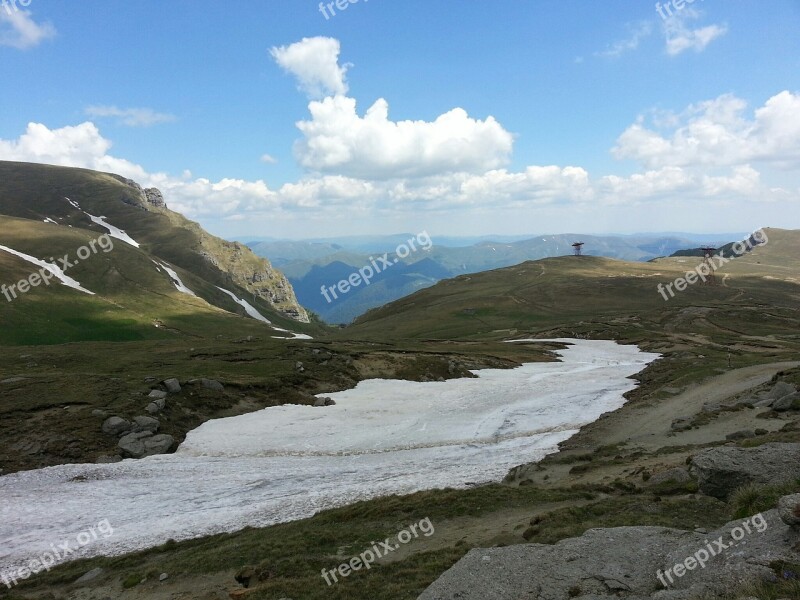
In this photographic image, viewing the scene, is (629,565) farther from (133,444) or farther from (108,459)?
(133,444)

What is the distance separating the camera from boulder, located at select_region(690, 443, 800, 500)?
699 inches

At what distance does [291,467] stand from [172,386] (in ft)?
72.6

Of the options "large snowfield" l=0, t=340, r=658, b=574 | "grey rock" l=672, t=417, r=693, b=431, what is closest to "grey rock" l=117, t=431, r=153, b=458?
"large snowfield" l=0, t=340, r=658, b=574

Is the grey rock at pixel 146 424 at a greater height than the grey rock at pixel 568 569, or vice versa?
the grey rock at pixel 568 569

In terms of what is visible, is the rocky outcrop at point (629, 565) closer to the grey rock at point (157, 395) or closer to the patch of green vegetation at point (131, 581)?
the patch of green vegetation at point (131, 581)

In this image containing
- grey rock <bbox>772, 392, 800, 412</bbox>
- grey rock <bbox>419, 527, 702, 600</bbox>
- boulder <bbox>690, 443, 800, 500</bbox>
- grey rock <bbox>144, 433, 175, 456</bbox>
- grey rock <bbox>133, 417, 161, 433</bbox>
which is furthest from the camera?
grey rock <bbox>133, 417, 161, 433</bbox>

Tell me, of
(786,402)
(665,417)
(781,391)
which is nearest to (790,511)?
(786,402)

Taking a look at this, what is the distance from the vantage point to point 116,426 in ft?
136

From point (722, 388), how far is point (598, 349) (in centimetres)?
6105

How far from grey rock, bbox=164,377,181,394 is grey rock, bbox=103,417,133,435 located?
26.2 ft

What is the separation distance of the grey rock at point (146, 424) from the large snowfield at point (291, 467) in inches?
132

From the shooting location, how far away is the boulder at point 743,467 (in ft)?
58.3

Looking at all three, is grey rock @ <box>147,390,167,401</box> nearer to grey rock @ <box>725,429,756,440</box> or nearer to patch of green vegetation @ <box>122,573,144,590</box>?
patch of green vegetation @ <box>122,573,144,590</box>

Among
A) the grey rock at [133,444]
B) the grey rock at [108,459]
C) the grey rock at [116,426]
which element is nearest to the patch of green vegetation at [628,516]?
the grey rock at [108,459]
